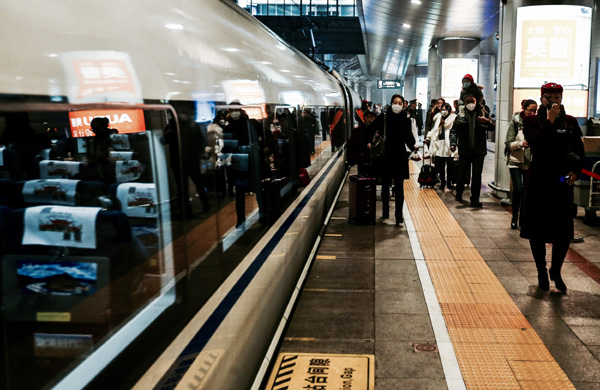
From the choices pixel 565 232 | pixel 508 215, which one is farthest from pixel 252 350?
pixel 508 215

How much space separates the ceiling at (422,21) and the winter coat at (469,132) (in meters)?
8.16

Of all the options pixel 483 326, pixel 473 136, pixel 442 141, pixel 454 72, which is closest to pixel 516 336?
pixel 483 326

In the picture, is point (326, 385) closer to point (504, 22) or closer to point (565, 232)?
point (565, 232)

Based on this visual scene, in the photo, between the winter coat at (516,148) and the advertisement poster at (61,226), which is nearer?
the advertisement poster at (61,226)

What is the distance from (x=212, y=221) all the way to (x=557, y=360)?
264cm

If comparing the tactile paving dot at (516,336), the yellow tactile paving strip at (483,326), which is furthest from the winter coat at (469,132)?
the tactile paving dot at (516,336)

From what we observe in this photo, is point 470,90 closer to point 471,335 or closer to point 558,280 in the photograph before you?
point 558,280

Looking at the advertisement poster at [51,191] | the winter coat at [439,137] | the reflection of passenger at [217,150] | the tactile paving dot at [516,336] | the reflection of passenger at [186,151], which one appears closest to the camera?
the advertisement poster at [51,191]

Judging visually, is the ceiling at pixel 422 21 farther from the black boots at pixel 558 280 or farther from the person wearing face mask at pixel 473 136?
the black boots at pixel 558 280

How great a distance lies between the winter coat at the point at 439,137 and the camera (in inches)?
473

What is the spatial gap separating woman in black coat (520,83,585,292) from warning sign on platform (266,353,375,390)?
7.35 feet

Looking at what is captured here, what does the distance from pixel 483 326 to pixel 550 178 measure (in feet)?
5.14

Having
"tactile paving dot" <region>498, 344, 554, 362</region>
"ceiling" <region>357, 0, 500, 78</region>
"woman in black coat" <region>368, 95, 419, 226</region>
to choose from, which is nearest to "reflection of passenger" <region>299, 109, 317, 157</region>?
"woman in black coat" <region>368, 95, 419, 226</region>

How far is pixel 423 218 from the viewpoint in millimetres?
9406
